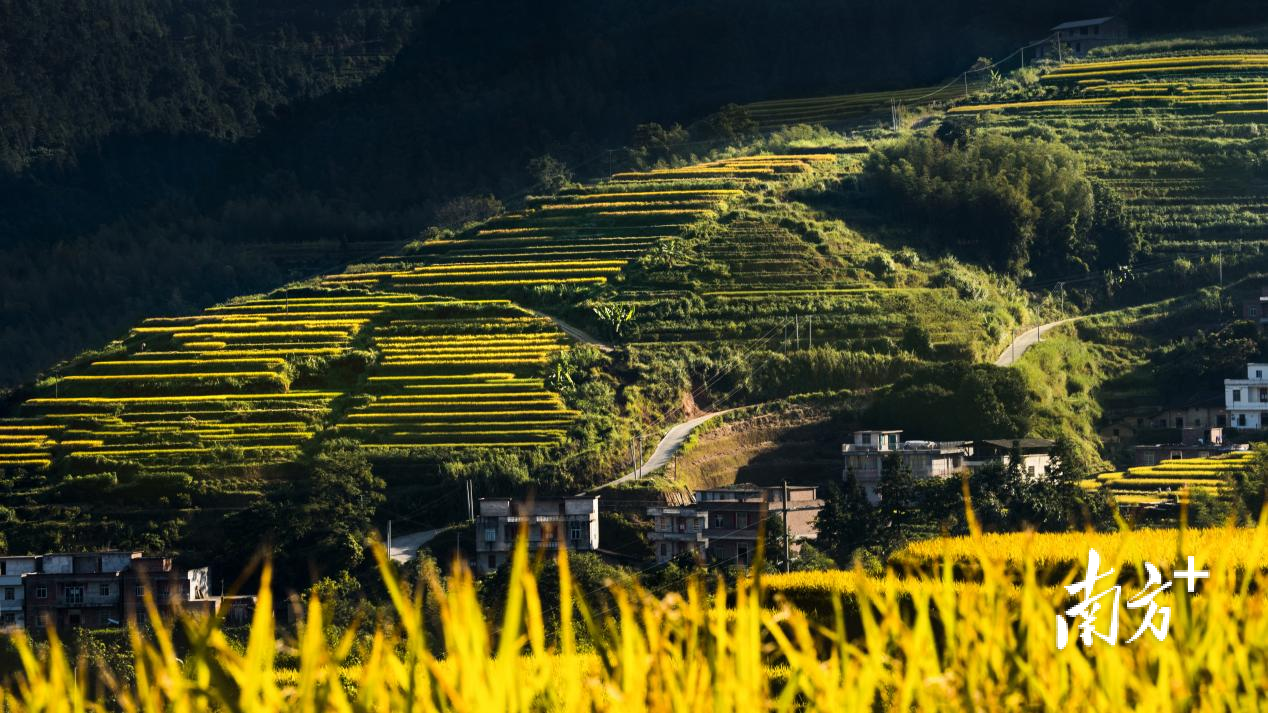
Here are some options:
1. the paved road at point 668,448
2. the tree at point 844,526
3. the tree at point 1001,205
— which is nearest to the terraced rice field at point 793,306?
the paved road at point 668,448

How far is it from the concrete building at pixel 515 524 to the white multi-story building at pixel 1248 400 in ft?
57.2

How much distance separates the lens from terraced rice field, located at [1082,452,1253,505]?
1540 inches

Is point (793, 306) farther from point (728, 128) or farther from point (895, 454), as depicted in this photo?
point (728, 128)

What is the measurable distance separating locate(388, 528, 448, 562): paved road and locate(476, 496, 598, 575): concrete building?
45.3 inches

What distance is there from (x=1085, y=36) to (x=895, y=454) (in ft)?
151

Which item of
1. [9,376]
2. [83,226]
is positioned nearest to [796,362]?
[9,376]

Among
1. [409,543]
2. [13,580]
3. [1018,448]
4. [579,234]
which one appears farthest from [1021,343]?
[13,580]

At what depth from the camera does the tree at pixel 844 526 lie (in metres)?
36.8

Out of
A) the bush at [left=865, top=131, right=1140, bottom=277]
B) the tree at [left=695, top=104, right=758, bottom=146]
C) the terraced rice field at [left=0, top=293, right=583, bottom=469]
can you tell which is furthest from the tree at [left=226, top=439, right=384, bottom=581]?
the tree at [left=695, top=104, right=758, bottom=146]

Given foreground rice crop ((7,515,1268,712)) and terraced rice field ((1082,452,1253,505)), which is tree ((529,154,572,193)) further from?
foreground rice crop ((7,515,1268,712))

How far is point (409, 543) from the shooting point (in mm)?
43125

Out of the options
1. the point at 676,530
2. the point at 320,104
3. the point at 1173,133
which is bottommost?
the point at 676,530

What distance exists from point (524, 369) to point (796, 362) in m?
6.70

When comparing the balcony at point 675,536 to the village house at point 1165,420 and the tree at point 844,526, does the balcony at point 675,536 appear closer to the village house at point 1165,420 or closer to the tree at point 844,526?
the tree at point 844,526
